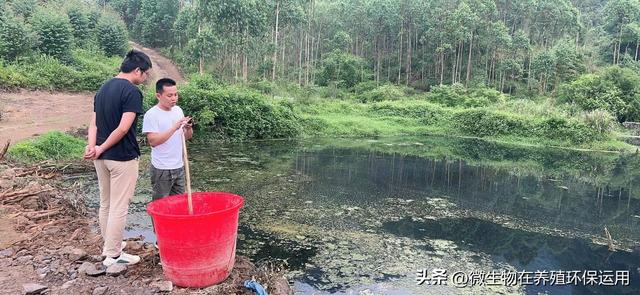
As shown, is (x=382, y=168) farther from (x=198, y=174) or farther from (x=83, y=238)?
(x=83, y=238)

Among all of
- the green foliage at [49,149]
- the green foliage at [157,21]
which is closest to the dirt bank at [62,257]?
the green foliage at [49,149]

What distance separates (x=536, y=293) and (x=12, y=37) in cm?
1812

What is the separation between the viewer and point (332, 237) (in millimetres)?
5371

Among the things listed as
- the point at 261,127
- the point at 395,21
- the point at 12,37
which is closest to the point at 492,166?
the point at 261,127

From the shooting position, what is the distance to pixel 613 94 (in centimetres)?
2164

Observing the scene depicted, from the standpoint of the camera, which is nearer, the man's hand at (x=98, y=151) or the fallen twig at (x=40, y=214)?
the man's hand at (x=98, y=151)

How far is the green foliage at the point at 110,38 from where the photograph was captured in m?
24.2

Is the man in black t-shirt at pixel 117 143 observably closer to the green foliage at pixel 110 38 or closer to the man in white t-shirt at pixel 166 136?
the man in white t-shirt at pixel 166 136

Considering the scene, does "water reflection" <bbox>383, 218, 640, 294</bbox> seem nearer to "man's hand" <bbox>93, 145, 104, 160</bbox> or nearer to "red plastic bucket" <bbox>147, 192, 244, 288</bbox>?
"red plastic bucket" <bbox>147, 192, 244, 288</bbox>

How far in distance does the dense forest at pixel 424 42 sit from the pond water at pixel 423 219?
1664cm

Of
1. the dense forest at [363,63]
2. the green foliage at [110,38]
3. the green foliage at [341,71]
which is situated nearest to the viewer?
the dense forest at [363,63]

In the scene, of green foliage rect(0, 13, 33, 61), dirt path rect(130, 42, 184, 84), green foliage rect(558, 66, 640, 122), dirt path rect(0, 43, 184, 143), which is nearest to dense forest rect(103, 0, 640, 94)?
dirt path rect(130, 42, 184, 84)

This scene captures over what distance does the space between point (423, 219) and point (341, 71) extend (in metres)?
26.0

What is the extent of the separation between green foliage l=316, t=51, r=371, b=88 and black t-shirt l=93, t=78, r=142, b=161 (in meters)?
28.2
